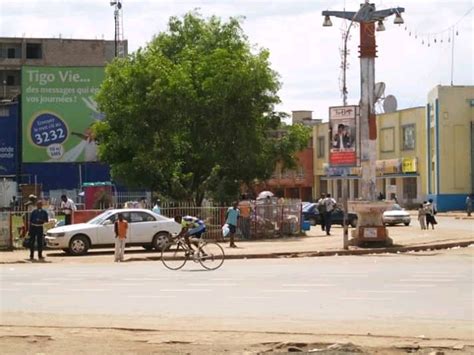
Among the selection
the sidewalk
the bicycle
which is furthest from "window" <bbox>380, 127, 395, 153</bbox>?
the bicycle

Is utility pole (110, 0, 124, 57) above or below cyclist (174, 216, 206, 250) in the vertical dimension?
above

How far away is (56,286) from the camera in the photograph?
18891 mm

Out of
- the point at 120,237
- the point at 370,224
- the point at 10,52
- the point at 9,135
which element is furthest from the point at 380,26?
the point at 10,52

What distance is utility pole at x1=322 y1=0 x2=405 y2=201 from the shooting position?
1210 inches

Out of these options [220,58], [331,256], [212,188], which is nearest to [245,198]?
[212,188]

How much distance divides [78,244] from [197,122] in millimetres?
12794

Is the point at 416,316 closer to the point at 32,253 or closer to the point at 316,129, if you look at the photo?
the point at 32,253

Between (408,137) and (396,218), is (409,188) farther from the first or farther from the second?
(396,218)

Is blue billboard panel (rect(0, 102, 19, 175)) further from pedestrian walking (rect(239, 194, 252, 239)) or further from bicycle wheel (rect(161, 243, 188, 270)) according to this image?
bicycle wheel (rect(161, 243, 188, 270))

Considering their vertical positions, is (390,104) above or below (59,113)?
above

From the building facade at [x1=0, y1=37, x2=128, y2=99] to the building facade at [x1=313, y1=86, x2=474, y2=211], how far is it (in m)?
33.5

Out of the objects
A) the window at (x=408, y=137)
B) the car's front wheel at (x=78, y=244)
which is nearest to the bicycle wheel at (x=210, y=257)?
the car's front wheel at (x=78, y=244)

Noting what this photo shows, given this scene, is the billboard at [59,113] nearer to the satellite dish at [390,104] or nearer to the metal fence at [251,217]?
the metal fence at [251,217]

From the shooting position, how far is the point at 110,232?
2991cm
